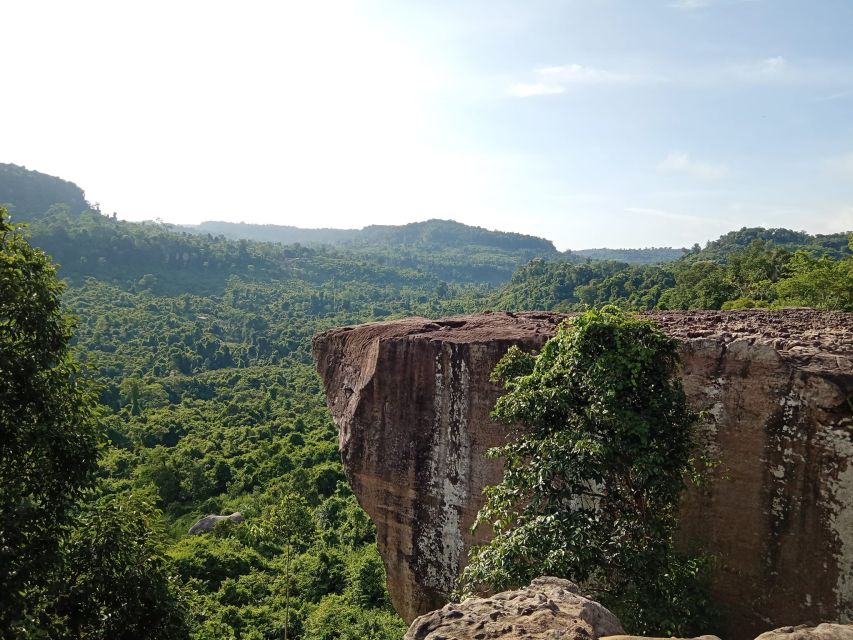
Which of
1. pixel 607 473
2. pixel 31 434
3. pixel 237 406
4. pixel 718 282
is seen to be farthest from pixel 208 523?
pixel 718 282

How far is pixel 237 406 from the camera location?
45.6 meters

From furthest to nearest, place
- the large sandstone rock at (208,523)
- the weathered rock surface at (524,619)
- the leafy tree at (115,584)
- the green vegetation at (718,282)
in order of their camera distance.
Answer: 1. the large sandstone rock at (208,523)
2. the green vegetation at (718,282)
3. the leafy tree at (115,584)
4. the weathered rock surface at (524,619)

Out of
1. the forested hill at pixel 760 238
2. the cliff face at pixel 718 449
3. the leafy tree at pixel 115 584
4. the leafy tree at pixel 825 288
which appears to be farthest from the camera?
Answer: the forested hill at pixel 760 238

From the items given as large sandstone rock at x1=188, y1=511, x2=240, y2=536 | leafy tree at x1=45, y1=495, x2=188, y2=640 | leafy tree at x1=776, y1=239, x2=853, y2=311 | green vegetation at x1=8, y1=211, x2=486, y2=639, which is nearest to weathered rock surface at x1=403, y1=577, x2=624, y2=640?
leafy tree at x1=45, y1=495, x2=188, y2=640

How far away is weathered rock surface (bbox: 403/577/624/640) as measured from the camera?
410cm

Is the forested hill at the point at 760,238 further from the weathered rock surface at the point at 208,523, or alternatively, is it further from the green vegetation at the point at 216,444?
the weathered rock surface at the point at 208,523

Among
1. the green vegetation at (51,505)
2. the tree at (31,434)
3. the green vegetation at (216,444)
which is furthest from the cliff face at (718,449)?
the tree at (31,434)

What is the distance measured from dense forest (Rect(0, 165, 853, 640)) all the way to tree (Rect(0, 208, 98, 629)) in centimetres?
30

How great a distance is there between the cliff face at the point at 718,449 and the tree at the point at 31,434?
5.21 meters

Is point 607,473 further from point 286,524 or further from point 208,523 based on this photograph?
point 208,523

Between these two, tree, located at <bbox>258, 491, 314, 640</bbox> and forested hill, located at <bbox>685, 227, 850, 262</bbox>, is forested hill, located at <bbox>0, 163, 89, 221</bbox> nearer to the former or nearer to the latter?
tree, located at <bbox>258, 491, 314, 640</bbox>

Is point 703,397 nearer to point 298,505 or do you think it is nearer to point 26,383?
point 26,383

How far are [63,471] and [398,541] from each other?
6093 millimetres

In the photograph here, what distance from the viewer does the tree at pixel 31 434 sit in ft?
16.0
